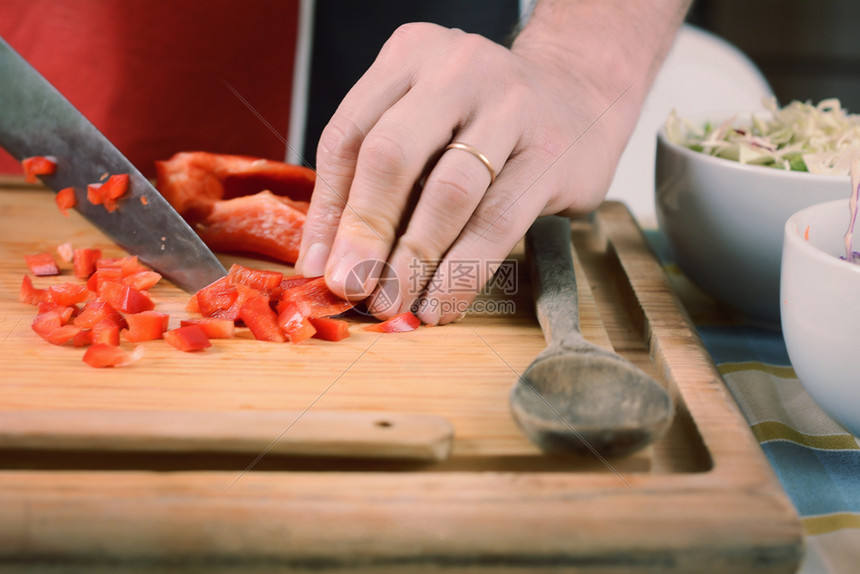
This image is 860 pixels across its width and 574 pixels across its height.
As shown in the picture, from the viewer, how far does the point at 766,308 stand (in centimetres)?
120

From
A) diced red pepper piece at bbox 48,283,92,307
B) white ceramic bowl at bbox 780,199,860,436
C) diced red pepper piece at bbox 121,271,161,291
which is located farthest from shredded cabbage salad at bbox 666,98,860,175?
diced red pepper piece at bbox 48,283,92,307

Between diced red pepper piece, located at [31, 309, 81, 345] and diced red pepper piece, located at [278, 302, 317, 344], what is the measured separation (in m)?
0.30

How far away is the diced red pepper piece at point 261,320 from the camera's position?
1.05 m

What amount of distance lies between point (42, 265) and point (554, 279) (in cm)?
92

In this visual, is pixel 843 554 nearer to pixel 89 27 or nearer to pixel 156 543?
pixel 156 543

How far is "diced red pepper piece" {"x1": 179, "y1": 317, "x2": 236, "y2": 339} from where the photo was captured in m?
1.04

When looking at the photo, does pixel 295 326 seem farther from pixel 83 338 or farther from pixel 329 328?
pixel 83 338

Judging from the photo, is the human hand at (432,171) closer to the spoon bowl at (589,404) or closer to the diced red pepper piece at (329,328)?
the diced red pepper piece at (329,328)

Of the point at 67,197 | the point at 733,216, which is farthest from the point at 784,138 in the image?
the point at 67,197

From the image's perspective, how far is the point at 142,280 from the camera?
120cm

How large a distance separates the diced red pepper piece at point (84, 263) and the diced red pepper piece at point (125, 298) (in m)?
0.15

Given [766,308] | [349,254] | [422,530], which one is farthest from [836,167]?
[422,530]

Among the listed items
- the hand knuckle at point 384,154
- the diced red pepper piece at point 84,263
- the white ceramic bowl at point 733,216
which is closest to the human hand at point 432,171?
the hand knuckle at point 384,154

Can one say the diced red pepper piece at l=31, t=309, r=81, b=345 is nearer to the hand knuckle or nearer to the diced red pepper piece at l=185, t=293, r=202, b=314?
the diced red pepper piece at l=185, t=293, r=202, b=314
